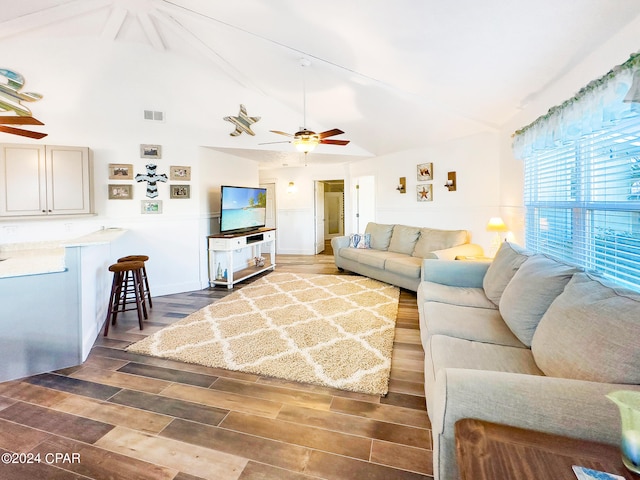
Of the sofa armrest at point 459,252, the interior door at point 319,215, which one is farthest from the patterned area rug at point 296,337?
the interior door at point 319,215

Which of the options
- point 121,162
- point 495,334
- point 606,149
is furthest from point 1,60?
point 606,149

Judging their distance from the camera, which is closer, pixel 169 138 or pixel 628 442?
pixel 628 442

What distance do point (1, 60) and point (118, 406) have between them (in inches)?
157

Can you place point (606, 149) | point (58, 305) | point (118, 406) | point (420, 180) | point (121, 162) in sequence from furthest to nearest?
point (420, 180), point (121, 162), point (58, 305), point (606, 149), point (118, 406)

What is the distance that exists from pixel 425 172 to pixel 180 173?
4041 mm

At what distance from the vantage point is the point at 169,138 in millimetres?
4445

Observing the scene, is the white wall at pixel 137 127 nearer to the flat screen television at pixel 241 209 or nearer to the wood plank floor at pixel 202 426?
the flat screen television at pixel 241 209

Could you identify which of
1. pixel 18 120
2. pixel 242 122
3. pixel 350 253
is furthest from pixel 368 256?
pixel 18 120

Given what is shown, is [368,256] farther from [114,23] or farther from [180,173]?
[114,23]

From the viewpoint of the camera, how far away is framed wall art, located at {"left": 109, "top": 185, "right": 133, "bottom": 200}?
4.16 metres

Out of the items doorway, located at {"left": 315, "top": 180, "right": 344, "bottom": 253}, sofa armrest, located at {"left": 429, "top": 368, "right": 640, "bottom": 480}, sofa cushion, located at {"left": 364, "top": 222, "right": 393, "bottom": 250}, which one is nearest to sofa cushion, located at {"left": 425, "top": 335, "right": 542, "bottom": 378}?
sofa armrest, located at {"left": 429, "top": 368, "right": 640, "bottom": 480}

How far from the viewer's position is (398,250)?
17.3 ft

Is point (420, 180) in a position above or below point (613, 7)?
below

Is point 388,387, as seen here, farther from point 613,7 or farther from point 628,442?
point 613,7
